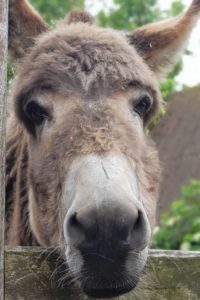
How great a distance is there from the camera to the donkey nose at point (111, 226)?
2.54 meters

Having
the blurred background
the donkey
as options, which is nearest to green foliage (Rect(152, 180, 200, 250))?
the blurred background

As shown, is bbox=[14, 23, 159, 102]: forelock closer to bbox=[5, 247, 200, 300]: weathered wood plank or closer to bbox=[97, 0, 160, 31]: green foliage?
bbox=[5, 247, 200, 300]: weathered wood plank

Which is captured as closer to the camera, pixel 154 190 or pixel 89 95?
pixel 89 95

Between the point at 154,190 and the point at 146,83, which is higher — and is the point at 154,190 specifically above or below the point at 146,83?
below

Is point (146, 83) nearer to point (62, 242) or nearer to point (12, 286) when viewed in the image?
point (62, 242)

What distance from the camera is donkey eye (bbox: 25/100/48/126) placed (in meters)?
3.54

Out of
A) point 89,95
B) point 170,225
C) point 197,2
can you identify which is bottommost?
point 170,225

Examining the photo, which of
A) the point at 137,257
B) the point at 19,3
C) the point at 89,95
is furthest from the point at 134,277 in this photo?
the point at 19,3

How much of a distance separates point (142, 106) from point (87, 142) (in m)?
0.71

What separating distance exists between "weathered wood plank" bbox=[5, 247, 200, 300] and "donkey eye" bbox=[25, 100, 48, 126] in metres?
1.00

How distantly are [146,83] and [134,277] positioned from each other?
1.31 metres

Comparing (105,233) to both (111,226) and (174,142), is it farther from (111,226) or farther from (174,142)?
(174,142)

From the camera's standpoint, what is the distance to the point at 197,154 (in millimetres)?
13430

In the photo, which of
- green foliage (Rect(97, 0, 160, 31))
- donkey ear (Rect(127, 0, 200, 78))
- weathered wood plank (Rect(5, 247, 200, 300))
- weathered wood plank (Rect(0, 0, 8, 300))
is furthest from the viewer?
green foliage (Rect(97, 0, 160, 31))
